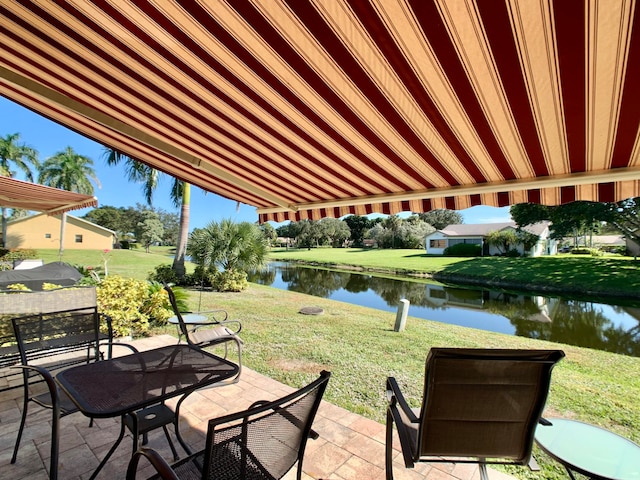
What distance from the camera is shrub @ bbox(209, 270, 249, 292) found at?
1172 centimetres

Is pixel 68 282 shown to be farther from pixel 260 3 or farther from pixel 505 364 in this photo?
pixel 505 364

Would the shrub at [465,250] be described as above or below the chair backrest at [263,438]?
above

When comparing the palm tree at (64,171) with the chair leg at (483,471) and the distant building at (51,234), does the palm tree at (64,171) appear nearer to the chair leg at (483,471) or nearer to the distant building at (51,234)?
the distant building at (51,234)

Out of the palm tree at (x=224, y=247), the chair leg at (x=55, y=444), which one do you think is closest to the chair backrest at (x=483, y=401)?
the chair leg at (x=55, y=444)

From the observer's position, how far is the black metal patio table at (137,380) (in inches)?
66.0

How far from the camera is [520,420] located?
167 centimetres

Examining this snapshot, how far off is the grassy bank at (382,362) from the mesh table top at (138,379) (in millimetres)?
1790

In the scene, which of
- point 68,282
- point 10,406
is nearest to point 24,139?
point 68,282

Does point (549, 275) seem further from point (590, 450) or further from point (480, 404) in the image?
point (480, 404)

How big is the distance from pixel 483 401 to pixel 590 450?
0.63m

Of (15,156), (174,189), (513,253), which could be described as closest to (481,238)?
(513,253)

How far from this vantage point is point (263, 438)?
1251 mm

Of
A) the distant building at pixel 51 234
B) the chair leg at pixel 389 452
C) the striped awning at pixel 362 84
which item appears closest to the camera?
the striped awning at pixel 362 84

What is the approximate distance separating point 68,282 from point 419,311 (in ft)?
33.4
